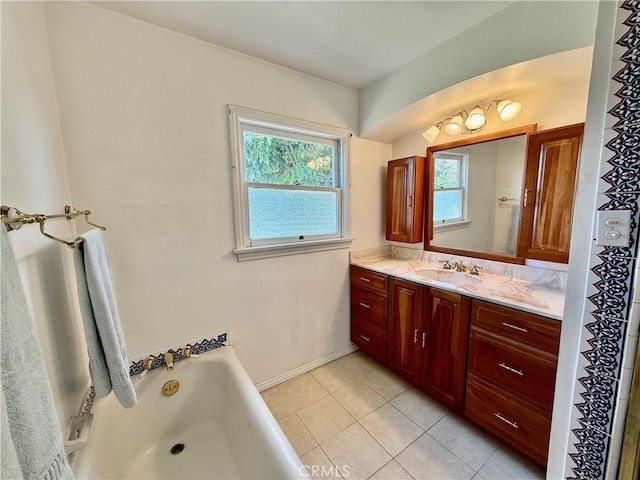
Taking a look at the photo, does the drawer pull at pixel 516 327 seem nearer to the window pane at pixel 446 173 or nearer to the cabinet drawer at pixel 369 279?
the cabinet drawer at pixel 369 279

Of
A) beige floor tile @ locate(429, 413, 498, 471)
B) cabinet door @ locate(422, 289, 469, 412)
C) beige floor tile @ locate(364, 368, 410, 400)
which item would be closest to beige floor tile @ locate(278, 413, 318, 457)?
beige floor tile @ locate(364, 368, 410, 400)

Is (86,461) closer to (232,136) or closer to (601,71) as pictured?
(232,136)

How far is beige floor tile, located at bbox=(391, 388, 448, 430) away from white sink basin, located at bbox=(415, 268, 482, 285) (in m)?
0.89

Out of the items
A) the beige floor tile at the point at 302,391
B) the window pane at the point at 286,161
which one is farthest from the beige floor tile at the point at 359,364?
the window pane at the point at 286,161

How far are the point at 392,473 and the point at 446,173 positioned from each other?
6.95 ft

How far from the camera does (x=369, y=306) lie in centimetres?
219

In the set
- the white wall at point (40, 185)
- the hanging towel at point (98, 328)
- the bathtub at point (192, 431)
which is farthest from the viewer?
the bathtub at point (192, 431)

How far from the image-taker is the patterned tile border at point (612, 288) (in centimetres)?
82

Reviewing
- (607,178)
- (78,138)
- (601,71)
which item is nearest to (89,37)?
(78,138)

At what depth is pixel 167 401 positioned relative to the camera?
150cm

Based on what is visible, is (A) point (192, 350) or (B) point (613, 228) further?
(A) point (192, 350)

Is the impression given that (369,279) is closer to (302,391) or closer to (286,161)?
(302,391)

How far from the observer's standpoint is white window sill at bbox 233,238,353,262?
1779 mm

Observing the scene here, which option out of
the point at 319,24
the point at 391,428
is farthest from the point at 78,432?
the point at 319,24
